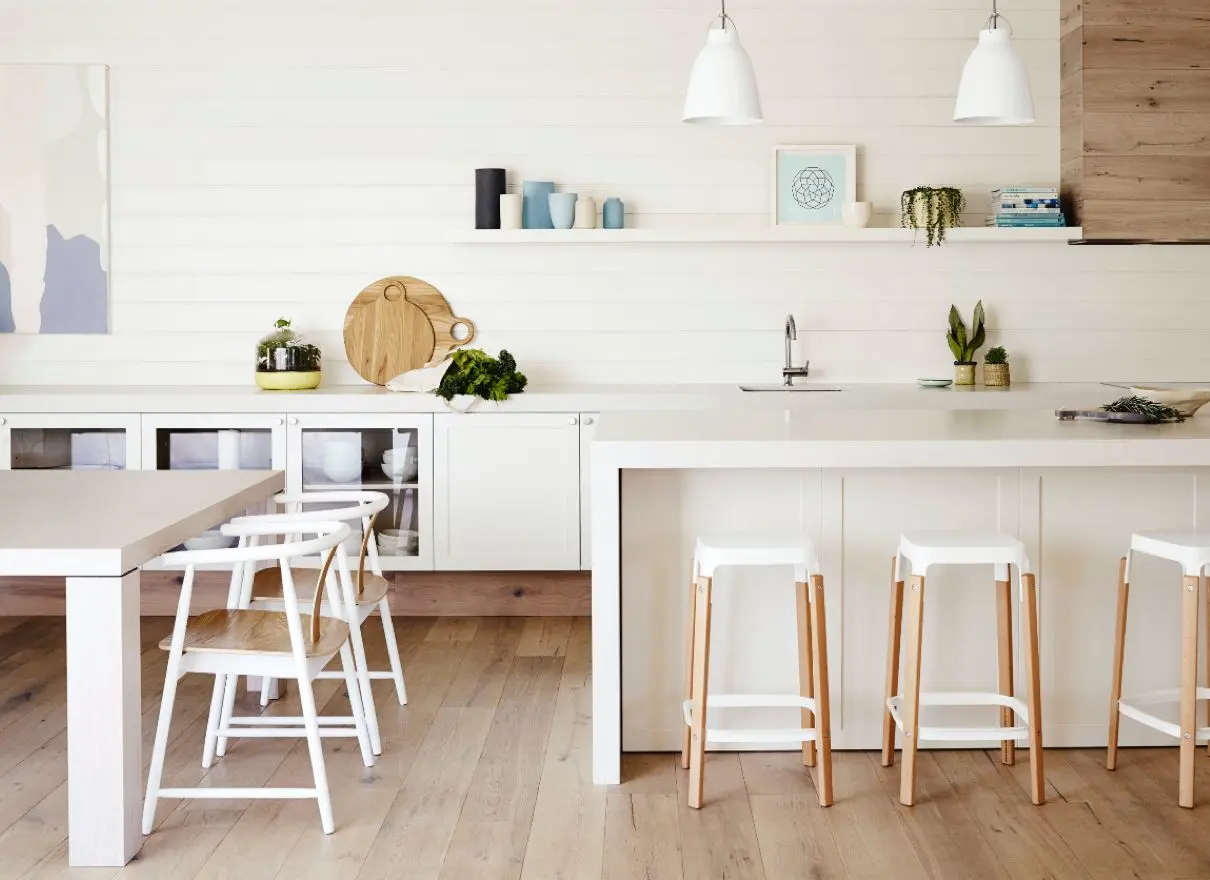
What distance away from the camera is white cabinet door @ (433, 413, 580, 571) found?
5.02 m

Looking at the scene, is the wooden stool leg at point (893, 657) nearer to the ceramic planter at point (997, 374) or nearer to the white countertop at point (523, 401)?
the white countertop at point (523, 401)

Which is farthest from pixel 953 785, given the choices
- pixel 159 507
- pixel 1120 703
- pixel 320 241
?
pixel 320 241

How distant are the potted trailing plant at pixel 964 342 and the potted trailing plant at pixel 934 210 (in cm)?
35

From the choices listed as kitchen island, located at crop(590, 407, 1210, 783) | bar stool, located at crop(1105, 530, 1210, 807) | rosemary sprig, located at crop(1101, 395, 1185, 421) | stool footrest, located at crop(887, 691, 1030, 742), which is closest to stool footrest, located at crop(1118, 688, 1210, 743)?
bar stool, located at crop(1105, 530, 1210, 807)

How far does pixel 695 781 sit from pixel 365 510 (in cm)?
117

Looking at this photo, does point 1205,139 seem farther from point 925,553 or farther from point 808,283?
point 925,553

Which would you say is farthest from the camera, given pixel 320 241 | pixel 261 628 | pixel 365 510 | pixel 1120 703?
pixel 320 241

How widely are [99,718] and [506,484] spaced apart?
2.44m

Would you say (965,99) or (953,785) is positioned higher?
(965,99)

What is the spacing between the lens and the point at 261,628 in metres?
3.13

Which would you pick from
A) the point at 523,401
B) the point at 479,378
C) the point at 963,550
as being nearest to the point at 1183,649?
the point at 963,550

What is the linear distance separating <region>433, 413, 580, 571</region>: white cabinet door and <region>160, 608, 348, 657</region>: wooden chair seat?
5.70ft

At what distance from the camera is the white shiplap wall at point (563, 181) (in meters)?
5.36

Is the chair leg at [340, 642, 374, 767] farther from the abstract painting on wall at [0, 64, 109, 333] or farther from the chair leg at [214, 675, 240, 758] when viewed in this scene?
the abstract painting on wall at [0, 64, 109, 333]
